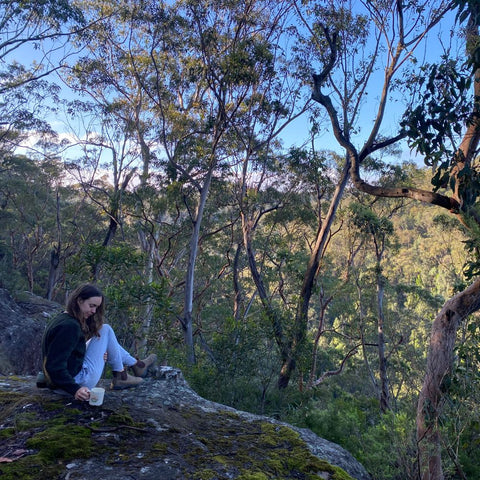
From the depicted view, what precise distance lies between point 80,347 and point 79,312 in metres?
0.23

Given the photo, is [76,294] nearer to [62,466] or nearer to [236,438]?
[62,466]

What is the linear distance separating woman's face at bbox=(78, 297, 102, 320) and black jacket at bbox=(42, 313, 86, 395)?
0.27 feet

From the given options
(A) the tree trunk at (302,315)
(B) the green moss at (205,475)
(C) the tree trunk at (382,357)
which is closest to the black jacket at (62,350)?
(B) the green moss at (205,475)

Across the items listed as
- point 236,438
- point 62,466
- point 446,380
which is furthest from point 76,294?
point 446,380

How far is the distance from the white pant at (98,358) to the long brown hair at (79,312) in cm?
7

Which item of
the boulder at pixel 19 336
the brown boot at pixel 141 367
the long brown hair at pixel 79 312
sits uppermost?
the long brown hair at pixel 79 312

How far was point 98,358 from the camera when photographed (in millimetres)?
3064

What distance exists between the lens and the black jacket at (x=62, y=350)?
9.02ft

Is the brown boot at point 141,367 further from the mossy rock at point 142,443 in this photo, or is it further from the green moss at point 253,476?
the green moss at point 253,476

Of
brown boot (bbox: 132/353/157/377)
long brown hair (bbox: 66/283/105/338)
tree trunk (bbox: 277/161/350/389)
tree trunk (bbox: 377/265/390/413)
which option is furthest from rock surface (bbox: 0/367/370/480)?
tree trunk (bbox: 377/265/390/413)

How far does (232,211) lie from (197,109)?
3926mm

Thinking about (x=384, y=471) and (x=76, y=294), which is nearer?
(x=76, y=294)

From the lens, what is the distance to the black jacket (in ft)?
9.02

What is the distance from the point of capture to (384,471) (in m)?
3.48
